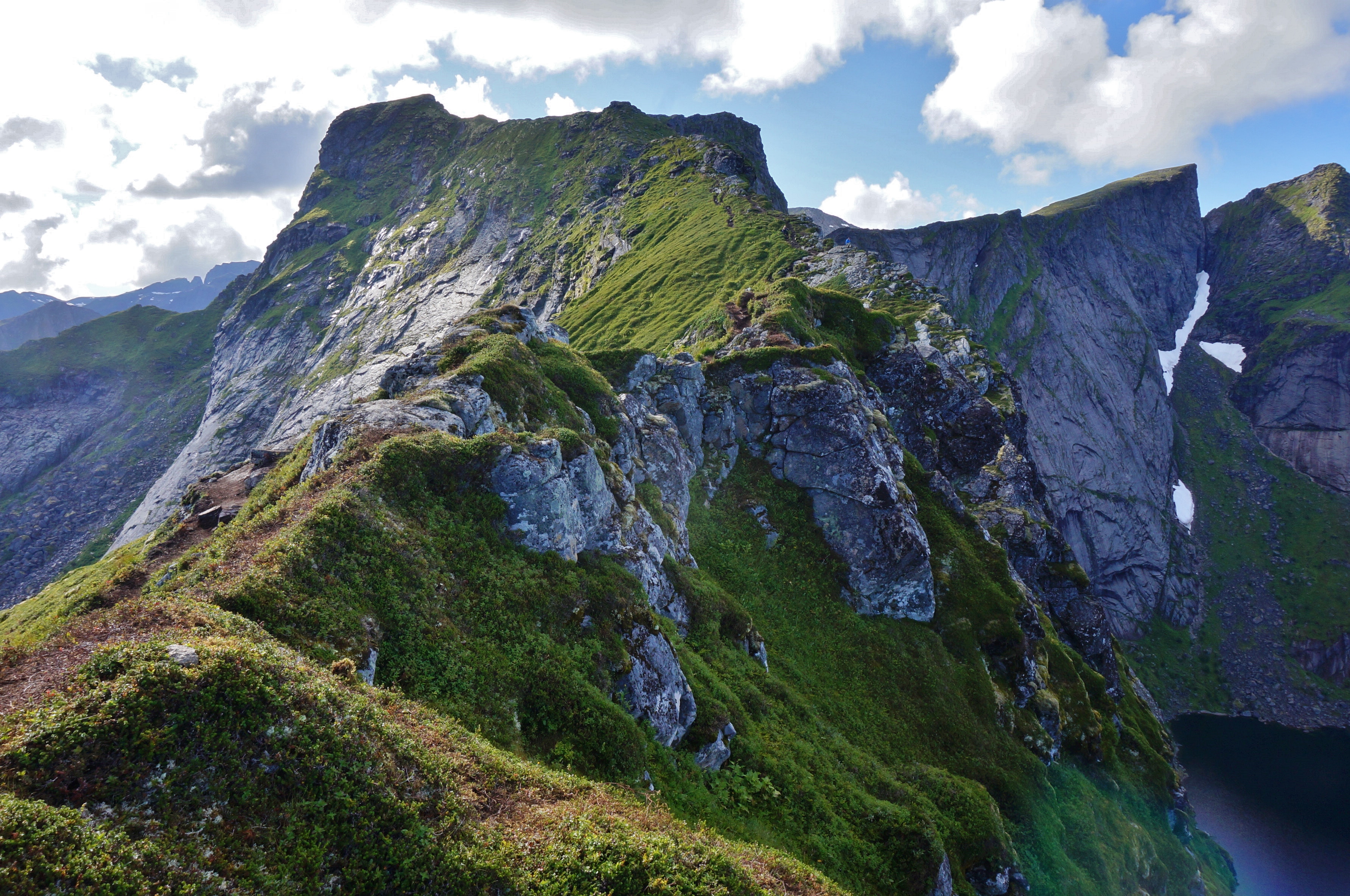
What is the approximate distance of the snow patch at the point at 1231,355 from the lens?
190500 mm

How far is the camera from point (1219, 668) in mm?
118438

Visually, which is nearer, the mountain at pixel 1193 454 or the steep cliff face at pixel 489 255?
the steep cliff face at pixel 489 255

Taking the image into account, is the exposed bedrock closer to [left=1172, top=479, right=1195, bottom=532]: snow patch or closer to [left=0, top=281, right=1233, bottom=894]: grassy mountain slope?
[left=0, top=281, right=1233, bottom=894]: grassy mountain slope

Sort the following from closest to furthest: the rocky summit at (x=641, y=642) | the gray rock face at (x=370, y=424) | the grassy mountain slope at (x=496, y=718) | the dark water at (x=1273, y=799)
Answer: the grassy mountain slope at (x=496, y=718)
the rocky summit at (x=641, y=642)
the gray rock face at (x=370, y=424)
the dark water at (x=1273, y=799)

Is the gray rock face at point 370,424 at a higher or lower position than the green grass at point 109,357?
lower

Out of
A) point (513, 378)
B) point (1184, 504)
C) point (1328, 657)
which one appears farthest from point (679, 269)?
point (1184, 504)

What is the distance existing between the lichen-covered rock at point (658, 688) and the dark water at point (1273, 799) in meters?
78.1

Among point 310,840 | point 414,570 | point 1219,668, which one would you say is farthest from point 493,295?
point 1219,668

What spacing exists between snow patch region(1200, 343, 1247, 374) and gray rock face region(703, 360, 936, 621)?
223681 millimetres

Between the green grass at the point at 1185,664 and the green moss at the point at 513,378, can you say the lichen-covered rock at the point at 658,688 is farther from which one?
the green grass at the point at 1185,664

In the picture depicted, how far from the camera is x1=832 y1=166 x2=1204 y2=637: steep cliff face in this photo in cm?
13862

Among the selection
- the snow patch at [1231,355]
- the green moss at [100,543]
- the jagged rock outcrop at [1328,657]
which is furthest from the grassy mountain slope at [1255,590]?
the green moss at [100,543]

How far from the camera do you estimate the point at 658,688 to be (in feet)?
69.0

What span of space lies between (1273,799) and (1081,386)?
114 meters
